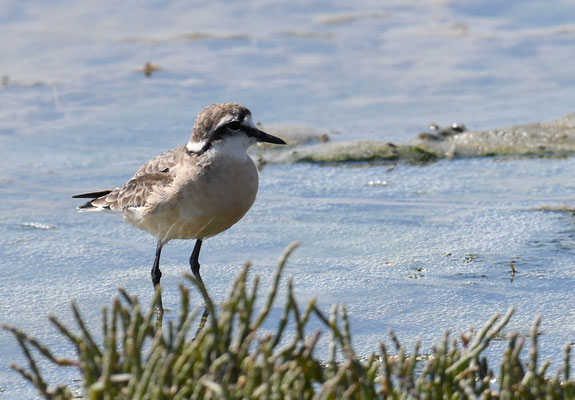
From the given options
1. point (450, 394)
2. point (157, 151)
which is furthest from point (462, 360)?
point (157, 151)

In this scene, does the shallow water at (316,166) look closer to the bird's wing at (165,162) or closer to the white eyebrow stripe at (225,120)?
the bird's wing at (165,162)

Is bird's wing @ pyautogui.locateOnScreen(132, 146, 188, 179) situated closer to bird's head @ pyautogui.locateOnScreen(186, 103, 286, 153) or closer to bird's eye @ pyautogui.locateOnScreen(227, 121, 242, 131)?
bird's head @ pyautogui.locateOnScreen(186, 103, 286, 153)

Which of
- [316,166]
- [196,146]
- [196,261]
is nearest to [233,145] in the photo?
[196,146]

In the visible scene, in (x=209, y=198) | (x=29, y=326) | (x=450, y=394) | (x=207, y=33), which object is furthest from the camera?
(x=207, y=33)

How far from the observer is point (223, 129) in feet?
18.8

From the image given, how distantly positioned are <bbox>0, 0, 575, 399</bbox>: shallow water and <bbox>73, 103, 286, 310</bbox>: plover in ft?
1.21

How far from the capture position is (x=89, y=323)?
5.28 meters

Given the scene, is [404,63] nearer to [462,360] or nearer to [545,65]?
[545,65]

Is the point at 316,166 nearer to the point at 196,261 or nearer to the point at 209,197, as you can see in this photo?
the point at 196,261

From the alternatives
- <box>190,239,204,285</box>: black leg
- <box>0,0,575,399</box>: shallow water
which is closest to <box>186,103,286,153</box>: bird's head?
<box>190,239,204,285</box>: black leg

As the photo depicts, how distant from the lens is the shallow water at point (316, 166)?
5.58 m

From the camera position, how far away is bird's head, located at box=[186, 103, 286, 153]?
18.8ft

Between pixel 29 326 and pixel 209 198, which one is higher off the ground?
pixel 209 198

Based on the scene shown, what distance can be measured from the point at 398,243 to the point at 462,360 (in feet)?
10.3
